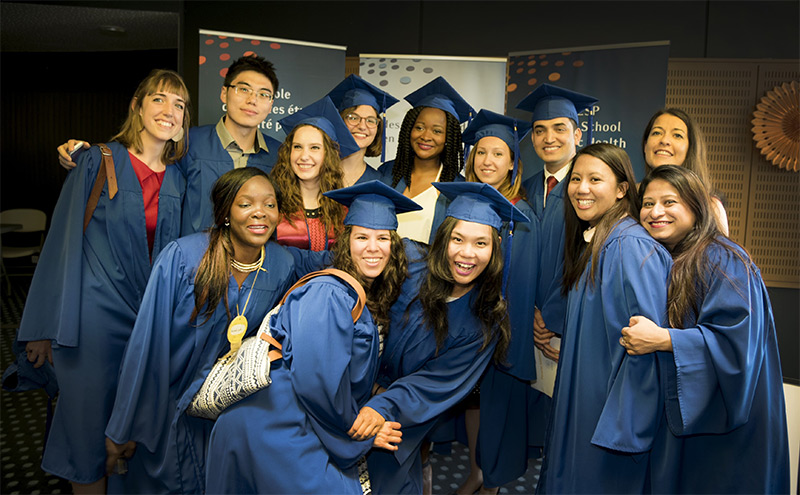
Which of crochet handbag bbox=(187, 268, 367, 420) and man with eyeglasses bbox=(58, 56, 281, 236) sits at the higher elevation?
man with eyeglasses bbox=(58, 56, 281, 236)

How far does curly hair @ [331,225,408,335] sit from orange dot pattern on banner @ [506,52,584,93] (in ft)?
7.96

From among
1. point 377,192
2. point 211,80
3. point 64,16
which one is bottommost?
→ point 377,192

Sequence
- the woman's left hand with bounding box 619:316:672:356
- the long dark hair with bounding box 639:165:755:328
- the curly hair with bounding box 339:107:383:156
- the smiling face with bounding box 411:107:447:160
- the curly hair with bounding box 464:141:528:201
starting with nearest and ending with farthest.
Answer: the woman's left hand with bounding box 619:316:672:356, the long dark hair with bounding box 639:165:755:328, the curly hair with bounding box 464:141:528:201, the smiling face with bounding box 411:107:447:160, the curly hair with bounding box 339:107:383:156

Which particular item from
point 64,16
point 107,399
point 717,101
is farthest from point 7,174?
point 717,101

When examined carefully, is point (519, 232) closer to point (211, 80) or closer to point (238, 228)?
point (238, 228)

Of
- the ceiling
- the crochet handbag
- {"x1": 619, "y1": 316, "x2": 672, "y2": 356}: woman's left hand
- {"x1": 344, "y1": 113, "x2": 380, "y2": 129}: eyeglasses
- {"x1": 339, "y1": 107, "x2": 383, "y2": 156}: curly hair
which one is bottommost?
the crochet handbag

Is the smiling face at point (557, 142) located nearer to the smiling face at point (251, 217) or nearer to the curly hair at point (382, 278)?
the curly hair at point (382, 278)

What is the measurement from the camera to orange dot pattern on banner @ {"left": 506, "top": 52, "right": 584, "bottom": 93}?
435 centimetres

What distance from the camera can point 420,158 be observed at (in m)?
3.50

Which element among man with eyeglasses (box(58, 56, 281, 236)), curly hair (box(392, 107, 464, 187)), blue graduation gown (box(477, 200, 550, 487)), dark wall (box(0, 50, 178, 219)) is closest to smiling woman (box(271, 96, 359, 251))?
man with eyeglasses (box(58, 56, 281, 236))

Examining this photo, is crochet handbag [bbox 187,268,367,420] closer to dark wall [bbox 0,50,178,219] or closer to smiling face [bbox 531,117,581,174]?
smiling face [bbox 531,117,581,174]

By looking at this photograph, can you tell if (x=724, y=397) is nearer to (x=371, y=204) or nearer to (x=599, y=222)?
(x=599, y=222)

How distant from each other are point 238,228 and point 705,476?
2224 mm

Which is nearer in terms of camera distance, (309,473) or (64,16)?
(309,473)
